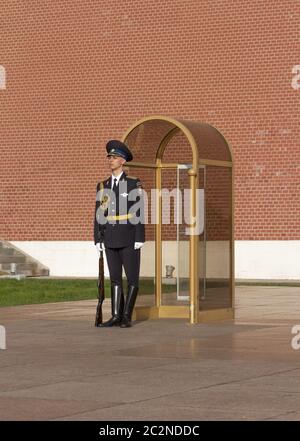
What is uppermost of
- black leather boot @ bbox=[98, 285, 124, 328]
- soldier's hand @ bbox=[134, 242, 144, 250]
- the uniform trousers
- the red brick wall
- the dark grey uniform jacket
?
the red brick wall

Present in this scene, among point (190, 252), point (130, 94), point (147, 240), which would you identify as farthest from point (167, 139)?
point (130, 94)

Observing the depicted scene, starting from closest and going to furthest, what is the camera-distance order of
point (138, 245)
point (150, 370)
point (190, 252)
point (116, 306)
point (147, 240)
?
point (150, 370) → point (138, 245) → point (116, 306) → point (190, 252) → point (147, 240)

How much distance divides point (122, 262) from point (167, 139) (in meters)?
1.99

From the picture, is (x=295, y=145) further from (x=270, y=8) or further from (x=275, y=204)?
(x=270, y=8)

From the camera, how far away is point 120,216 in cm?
1434

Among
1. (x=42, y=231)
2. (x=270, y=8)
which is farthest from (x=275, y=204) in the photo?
(x=42, y=231)

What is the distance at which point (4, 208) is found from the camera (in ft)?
102

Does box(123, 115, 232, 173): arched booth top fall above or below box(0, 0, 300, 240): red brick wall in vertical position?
below

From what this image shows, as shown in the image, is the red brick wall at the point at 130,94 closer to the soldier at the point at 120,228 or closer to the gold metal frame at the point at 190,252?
the gold metal frame at the point at 190,252

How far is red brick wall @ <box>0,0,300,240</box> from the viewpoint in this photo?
90.3 ft

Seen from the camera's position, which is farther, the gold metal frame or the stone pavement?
the gold metal frame

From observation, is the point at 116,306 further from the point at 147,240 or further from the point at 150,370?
the point at 150,370

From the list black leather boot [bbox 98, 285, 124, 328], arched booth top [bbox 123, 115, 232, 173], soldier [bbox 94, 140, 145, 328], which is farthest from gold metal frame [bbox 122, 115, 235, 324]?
black leather boot [bbox 98, 285, 124, 328]

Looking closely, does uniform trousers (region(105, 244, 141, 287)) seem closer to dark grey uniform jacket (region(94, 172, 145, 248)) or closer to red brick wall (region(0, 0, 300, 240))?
dark grey uniform jacket (region(94, 172, 145, 248))
